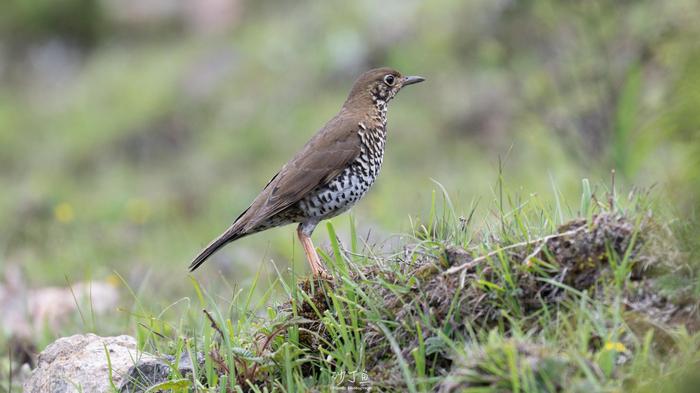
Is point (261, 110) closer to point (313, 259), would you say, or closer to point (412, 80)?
point (412, 80)

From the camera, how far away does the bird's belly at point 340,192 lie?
19.2 feet

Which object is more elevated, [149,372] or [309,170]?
[309,170]

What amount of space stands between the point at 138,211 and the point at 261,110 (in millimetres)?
2740

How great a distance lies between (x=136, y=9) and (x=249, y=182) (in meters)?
7.94

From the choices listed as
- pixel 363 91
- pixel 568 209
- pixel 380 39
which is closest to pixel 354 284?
pixel 568 209

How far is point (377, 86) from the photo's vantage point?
6.59 meters

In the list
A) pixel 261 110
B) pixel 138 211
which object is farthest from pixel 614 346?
pixel 261 110

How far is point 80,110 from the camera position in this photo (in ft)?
53.8

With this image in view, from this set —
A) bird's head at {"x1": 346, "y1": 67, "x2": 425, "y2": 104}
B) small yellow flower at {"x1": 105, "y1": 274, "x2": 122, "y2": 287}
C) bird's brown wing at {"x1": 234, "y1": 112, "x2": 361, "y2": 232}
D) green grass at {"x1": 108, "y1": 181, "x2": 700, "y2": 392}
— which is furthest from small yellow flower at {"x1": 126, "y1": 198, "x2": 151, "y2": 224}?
green grass at {"x1": 108, "y1": 181, "x2": 700, "y2": 392}

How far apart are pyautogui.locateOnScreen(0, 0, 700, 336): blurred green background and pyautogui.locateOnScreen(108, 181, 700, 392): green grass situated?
206cm

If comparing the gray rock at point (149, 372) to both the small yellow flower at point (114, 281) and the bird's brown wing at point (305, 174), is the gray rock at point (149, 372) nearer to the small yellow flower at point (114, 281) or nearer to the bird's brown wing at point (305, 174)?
the bird's brown wing at point (305, 174)

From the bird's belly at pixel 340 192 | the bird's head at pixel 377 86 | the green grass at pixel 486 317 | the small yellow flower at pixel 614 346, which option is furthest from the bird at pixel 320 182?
the small yellow flower at pixel 614 346

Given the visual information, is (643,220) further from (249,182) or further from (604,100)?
(249,182)

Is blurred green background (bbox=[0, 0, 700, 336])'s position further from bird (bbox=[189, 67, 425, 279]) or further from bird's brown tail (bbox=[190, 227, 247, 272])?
bird's brown tail (bbox=[190, 227, 247, 272])
